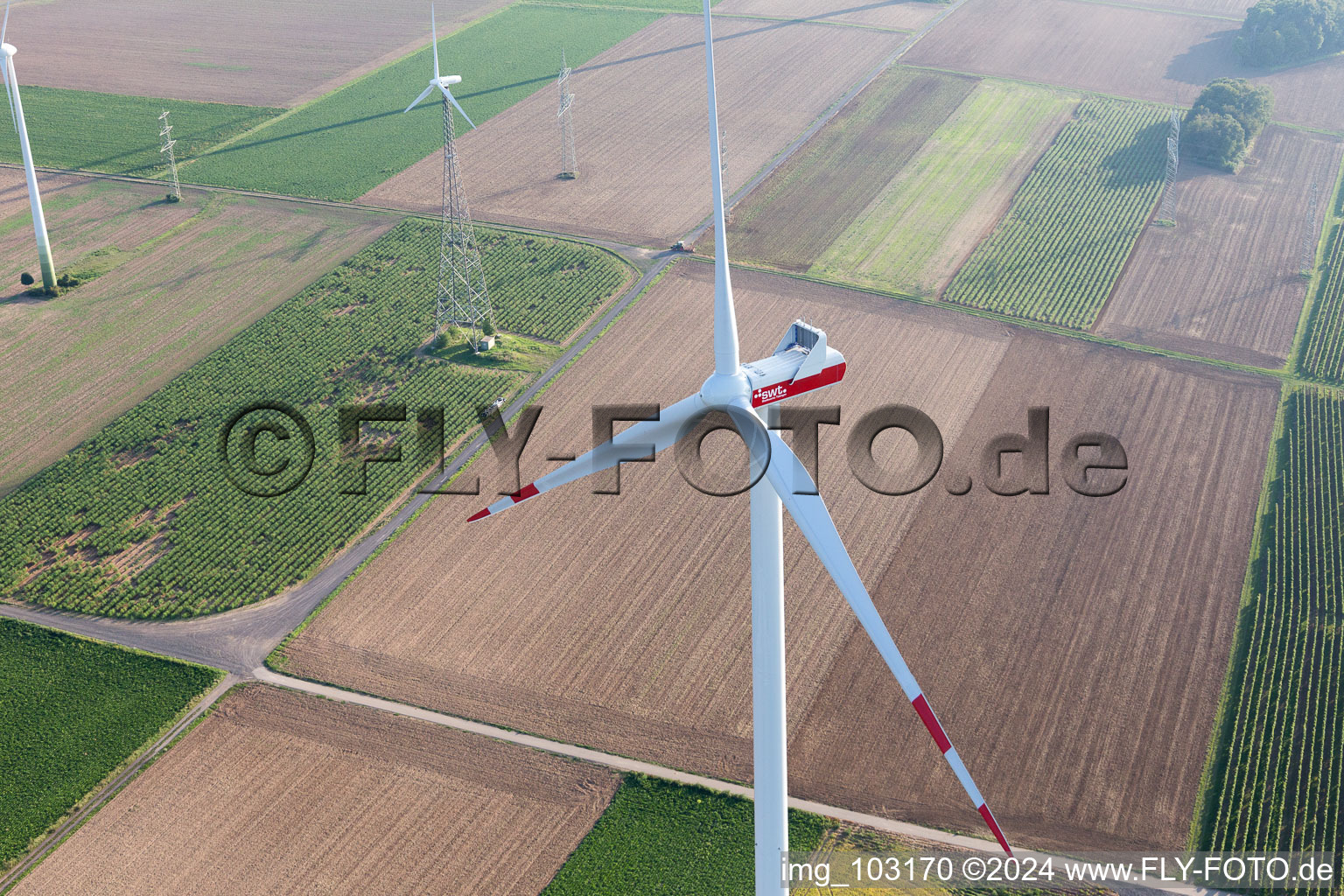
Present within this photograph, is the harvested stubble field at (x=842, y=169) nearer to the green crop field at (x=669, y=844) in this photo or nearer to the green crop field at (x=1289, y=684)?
the green crop field at (x=1289, y=684)

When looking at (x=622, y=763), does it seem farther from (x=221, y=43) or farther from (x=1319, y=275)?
(x=221, y=43)

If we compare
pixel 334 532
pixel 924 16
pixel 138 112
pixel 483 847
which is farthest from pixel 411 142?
pixel 483 847

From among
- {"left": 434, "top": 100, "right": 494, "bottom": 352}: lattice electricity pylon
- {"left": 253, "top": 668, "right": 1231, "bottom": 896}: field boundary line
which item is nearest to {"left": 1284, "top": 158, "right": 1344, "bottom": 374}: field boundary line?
{"left": 253, "top": 668, "right": 1231, "bottom": 896}: field boundary line

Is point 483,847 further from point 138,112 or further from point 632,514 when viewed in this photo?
point 138,112

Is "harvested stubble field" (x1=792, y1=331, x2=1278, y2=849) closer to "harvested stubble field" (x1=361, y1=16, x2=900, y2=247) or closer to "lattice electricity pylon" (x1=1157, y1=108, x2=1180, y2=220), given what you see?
"lattice electricity pylon" (x1=1157, y1=108, x2=1180, y2=220)

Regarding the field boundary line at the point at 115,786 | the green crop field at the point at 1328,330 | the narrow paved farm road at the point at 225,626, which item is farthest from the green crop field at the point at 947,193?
the field boundary line at the point at 115,786

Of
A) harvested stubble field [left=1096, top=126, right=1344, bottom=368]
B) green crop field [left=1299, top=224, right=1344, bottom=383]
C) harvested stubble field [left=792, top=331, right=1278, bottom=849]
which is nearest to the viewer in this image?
harvested stubble field [left=792, top=331, right=1278, bottom=849]
